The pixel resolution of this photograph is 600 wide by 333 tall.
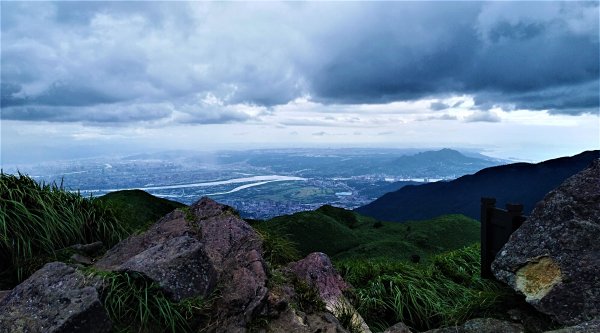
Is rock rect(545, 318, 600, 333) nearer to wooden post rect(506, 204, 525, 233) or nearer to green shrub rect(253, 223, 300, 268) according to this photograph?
wooden post rect(506, 204, 525, 233)

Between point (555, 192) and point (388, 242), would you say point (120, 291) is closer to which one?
point (555, 192)

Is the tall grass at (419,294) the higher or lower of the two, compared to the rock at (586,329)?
lower

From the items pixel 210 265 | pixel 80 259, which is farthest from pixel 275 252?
pixel 80 259

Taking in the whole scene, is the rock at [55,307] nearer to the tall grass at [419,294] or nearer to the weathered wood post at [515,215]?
the tall grass at [419,294]

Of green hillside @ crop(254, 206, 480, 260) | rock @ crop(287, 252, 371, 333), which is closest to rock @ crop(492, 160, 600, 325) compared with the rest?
rock @ crop(287, 252, 371, 333)

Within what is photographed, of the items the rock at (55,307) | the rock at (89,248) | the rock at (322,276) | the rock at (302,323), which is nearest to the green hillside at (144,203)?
the rock at (89,248)

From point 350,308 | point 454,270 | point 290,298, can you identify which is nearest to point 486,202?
point 454,270
